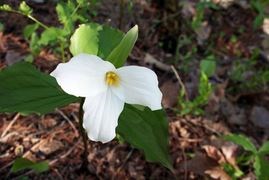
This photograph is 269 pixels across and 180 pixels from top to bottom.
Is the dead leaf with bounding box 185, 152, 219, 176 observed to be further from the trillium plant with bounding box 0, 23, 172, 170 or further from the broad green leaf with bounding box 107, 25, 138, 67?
the broad green leaf with bounding box 107, 25, 138, 67

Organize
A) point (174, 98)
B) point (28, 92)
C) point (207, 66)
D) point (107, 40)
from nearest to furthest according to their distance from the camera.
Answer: point (28, 92)
point (107, 40)
point (174, 98)
point (207, 66)

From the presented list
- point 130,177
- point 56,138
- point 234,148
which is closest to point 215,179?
point 234,148

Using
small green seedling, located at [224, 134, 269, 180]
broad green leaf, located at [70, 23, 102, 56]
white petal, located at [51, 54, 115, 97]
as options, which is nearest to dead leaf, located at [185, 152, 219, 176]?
small green seedling, located at [224, 134, 269, 180]

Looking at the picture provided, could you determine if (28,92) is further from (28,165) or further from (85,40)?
(28,165)

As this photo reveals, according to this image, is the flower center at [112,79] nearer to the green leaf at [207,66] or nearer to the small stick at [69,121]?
the small stick at [69,121]

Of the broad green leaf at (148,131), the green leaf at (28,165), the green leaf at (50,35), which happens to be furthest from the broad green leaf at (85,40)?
the green leaf at (28,165)

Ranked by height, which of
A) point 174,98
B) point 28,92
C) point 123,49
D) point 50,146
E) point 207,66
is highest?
point 123,49

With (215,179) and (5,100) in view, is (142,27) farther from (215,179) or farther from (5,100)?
(5,100)

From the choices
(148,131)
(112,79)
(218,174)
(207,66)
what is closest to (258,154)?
(218,174)
